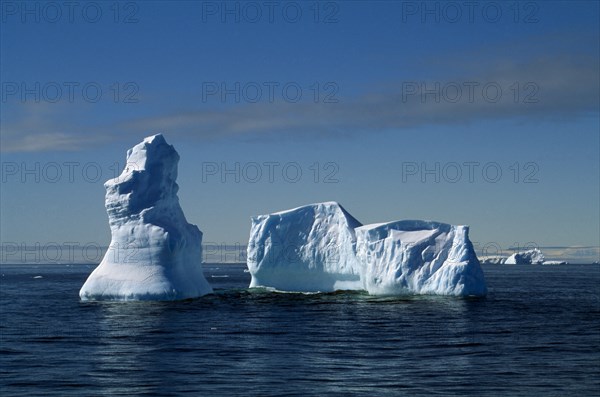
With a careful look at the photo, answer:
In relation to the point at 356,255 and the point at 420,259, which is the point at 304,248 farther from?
the point at 420,259

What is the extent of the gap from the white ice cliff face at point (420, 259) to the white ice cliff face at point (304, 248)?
153 inches

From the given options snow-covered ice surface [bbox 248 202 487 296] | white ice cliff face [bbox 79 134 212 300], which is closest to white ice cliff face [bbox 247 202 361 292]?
snow-covered ice surface [bbox 248 202 487 296]

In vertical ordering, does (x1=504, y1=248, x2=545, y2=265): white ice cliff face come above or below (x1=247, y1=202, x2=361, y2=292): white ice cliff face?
below

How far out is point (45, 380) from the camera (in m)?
18.5

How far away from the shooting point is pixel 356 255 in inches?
1876

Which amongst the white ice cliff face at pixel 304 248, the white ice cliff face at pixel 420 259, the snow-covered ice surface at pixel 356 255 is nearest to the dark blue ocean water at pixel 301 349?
the white ice cliff face at pixel 420 259

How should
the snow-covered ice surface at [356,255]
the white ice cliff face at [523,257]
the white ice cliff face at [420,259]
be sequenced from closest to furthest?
the white ice cliff face at [420,259] → the snow-covered ice surface at [356,255] → the white ice cliff face at [523,257]

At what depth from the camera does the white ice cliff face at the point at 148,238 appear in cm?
Result: 4094

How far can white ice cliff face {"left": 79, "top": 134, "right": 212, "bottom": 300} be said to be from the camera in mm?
40938

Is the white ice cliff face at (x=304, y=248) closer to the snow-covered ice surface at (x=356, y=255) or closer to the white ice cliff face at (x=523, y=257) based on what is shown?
the snow-covered ice surface at (x=356, y=255)

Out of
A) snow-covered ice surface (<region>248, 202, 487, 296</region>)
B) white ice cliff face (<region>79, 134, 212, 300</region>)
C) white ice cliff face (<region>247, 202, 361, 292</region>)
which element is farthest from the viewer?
white ice cliff face (<region>247, 202, 361, 292</region>)

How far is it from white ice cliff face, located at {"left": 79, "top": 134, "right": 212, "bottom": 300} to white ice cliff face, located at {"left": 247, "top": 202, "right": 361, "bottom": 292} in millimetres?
6639

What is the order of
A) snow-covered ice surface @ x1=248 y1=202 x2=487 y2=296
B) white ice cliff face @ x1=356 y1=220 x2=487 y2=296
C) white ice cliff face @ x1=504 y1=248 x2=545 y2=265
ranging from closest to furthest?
white ice cliff face @ x1=356 y1=220 x2=487 y2=296 → snow-covered ice surface @ x1=248 y1=202 x2=487 y2=296 → white ice cliff face @ x1=504 y1=248 x2=545 y2=265

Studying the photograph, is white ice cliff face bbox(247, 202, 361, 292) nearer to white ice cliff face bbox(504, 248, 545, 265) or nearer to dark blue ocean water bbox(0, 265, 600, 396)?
dark blue ocean water bbox(0, 265, 600, 396)
